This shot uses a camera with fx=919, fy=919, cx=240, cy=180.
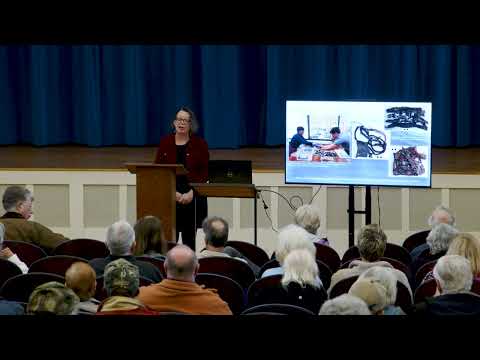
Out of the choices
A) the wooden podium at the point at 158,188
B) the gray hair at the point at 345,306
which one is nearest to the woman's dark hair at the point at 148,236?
the wooden podium at the point at 158,188

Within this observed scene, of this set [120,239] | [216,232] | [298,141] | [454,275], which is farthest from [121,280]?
[298,141]

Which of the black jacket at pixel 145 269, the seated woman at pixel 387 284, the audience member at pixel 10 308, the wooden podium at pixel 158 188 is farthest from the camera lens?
the wooden podium at pixel 158 188

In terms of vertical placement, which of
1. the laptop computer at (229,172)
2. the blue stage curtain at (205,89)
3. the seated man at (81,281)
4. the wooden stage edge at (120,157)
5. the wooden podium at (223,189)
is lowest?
the seated man at (81,281)

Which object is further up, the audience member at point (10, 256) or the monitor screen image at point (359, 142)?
the monitor screen image at point (359, 142)

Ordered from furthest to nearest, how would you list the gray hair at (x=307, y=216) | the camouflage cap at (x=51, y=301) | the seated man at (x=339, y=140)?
the seated man at (x=339, y=140) → the gray hair at (x=307, y=216) → the camouflage cap at (x=51, y=301)

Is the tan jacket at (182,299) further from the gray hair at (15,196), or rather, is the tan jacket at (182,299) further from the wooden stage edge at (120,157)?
the wooden stage edge at (120,157)

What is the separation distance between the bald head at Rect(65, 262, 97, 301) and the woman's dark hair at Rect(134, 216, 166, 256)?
5.08 ft

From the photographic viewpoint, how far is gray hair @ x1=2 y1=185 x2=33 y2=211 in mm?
6359

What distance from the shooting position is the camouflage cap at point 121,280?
4086 mm

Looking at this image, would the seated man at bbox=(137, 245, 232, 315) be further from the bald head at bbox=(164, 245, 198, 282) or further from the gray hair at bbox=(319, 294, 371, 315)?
the gray hair at bbox=(319, 294, 371, 315)

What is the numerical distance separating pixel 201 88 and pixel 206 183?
690 cm

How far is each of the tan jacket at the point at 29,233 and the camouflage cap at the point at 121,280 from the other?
227cm

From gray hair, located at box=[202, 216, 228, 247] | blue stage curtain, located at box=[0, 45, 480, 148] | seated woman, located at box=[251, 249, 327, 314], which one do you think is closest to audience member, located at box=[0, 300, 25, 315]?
seated woman, located at box=[251, 249, 327, 314]
